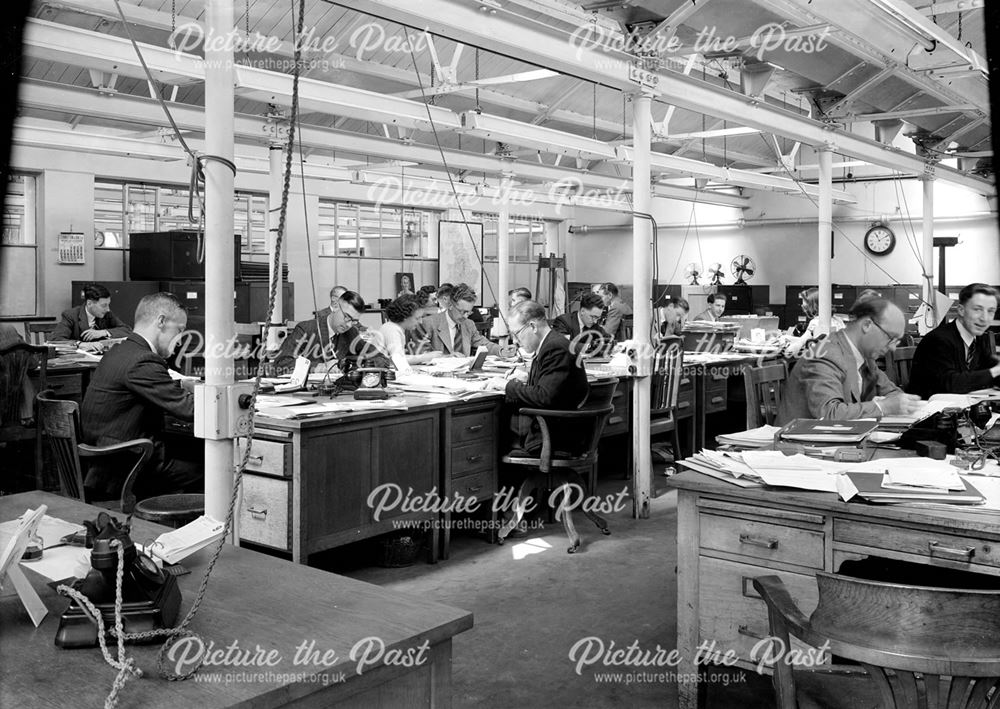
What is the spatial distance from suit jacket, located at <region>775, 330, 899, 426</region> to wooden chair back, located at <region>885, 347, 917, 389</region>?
2574 mm

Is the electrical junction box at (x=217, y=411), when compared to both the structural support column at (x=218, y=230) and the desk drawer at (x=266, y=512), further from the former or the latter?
the desk drawer at (x=266, y=512)

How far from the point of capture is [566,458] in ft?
16.2

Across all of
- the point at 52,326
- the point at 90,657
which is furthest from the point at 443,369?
the point at 52,326

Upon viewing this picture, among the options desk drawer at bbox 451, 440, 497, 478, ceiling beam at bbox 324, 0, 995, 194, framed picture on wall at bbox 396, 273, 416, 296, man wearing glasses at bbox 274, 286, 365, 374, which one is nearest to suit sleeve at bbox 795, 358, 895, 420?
desk drawer at bbox 451, 440, 497, 478

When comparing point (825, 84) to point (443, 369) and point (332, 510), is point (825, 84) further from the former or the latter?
point (332, 510)

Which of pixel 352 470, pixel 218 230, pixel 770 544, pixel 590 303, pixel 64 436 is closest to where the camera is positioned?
pixel 770 544

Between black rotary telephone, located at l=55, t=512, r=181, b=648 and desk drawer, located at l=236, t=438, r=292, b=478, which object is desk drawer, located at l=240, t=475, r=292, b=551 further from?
black rotary telephone, located at l=55, t=512, r=181, b=648

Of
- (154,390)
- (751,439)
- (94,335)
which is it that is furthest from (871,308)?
(94,335)

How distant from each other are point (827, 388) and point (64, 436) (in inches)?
127

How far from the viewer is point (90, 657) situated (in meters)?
1.38

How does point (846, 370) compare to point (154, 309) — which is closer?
point (846, 370)

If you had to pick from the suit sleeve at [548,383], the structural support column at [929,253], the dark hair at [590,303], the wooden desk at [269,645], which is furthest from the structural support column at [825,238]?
the wooden desk at [269,645]

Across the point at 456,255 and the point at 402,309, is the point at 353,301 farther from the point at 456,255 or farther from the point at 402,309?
the point at 456,255

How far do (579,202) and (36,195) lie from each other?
23.1 ft
